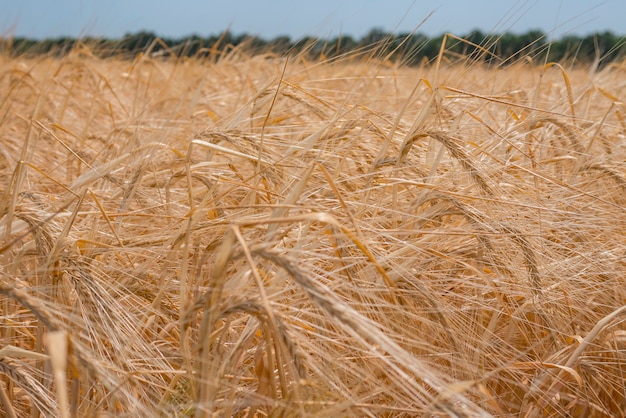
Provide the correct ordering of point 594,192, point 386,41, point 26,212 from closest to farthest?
point 26,212
point 594,192
point 386,41

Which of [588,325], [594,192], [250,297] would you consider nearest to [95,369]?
[250,297]

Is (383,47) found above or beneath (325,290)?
above

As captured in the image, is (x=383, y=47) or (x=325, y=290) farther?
(x=383, y=47)

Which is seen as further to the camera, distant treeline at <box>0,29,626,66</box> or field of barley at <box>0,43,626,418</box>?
distant treeline at <box>0,29,626,66</box>

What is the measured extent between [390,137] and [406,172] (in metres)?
0.12

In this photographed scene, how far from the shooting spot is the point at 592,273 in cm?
108

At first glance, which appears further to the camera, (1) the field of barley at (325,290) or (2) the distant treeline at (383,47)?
(2) the distant treeline at (383,47)

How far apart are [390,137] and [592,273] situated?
1.36ft

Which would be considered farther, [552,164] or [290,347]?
[552,164]

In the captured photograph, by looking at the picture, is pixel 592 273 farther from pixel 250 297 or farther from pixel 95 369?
pixel 95 369

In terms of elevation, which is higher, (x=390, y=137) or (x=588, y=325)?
(x=390, y=137)

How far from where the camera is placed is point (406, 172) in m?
1.30

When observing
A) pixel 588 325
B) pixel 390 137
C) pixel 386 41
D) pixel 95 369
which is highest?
pixel 386 41

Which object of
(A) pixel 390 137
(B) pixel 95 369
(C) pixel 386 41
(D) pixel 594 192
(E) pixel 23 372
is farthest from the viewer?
(C) pixel 386 41
